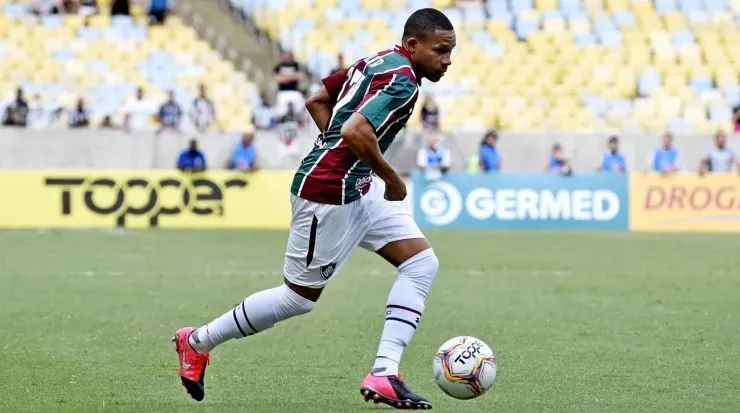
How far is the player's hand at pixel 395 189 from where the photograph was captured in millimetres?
6559

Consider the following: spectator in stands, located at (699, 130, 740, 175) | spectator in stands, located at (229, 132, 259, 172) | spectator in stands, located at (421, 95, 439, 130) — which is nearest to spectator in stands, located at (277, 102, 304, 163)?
spectator in stands, located at (229, 132, 259, 172)

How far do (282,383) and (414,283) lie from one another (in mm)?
1114

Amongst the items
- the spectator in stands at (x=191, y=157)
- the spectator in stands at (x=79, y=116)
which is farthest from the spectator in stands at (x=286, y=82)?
the spectator in stands at (x=79, y=116)

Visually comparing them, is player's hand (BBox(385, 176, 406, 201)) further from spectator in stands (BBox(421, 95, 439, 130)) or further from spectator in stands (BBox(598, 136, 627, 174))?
spectator in stands (BBox(421, 95, 439, 130))

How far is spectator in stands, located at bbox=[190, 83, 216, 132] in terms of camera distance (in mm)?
25641

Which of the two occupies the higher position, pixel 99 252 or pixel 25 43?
pixel 25 43

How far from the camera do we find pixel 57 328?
33.3 feet

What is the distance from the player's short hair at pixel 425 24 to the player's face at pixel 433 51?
2 cm

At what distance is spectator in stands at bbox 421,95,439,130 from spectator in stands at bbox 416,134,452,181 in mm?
1597

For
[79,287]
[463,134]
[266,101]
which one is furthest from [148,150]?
[79,287]

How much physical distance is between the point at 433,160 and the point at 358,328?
45.1 feet

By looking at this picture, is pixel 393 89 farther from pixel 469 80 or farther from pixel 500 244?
pixel 469 80

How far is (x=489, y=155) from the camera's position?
2459 cm

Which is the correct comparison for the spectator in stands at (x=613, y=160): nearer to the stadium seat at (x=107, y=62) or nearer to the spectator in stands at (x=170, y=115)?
the stadium seat at (x=107, y=62)
